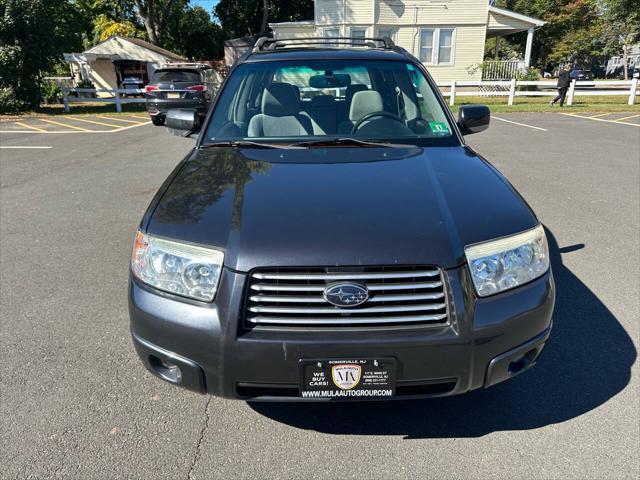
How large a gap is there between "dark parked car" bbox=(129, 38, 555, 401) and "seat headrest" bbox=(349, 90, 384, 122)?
44.2 inches

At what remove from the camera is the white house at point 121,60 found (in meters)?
32.3

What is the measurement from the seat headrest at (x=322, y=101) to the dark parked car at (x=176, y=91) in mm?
11652

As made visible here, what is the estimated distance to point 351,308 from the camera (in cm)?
189

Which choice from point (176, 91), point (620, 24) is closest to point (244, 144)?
point (176, 91)

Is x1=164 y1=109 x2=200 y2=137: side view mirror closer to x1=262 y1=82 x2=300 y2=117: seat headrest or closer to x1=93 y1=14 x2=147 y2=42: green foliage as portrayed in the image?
x1=262 y1=82 x2=300 y2=117: seat headrest

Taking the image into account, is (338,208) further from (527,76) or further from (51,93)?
(51,93)

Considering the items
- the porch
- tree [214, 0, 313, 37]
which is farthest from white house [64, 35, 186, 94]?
the porch

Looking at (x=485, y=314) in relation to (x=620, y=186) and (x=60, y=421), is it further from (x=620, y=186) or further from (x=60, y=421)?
(x=620, y=186)

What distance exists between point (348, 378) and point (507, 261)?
0.85 m

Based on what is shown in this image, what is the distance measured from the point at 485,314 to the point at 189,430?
60.7 inches

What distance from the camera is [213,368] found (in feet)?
6.38

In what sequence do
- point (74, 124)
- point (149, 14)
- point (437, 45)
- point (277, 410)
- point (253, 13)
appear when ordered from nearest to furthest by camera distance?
point (277, 410), point (74, 124), point (437, 45), point (149, 14), point (253, 13)

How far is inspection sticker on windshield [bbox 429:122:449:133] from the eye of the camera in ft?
10.6

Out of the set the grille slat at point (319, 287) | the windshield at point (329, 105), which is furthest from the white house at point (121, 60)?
the grille slat at point (319, 287)
